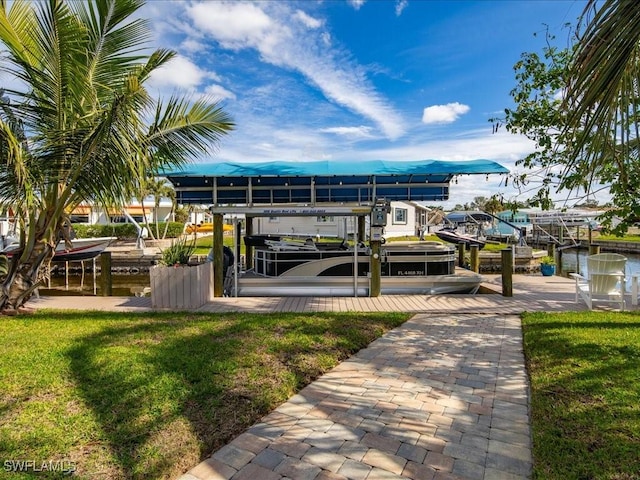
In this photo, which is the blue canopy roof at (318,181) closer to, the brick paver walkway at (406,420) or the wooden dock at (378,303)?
the wooden dock at (378,303)

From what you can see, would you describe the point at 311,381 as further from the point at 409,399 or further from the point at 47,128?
the point at 47,128

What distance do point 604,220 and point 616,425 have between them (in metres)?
2.73

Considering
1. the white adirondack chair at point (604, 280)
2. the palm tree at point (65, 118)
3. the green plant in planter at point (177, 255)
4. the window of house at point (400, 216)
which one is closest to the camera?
the palm tree at point (65, 118)

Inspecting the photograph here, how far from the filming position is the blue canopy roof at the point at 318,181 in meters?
9.52

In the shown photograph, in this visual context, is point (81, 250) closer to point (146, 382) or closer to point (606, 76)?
point (146, 382)

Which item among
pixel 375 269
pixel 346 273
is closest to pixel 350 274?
pixel 346 273

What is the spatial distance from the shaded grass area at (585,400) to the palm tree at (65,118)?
18.4 ft

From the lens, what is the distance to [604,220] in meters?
4.93

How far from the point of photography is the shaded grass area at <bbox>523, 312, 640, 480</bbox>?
2.66 metres

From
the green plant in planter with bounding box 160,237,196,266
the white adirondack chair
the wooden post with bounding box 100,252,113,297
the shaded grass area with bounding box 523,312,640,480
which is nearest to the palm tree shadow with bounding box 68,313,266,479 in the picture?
the shaded grass area with bounding box 523,312,640,480

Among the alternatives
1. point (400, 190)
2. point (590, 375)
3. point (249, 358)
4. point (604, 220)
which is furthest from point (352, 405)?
point (400, 190)

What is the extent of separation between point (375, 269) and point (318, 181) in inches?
104

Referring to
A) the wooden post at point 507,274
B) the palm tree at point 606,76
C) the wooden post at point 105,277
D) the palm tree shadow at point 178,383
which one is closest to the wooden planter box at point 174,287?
the palm tree shadow at point 178,383

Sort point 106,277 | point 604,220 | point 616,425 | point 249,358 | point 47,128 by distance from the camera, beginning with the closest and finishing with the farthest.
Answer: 1. point 616,425
2. point 249,358
3. point 604,220
4. point 47,128
5. point 106,277
